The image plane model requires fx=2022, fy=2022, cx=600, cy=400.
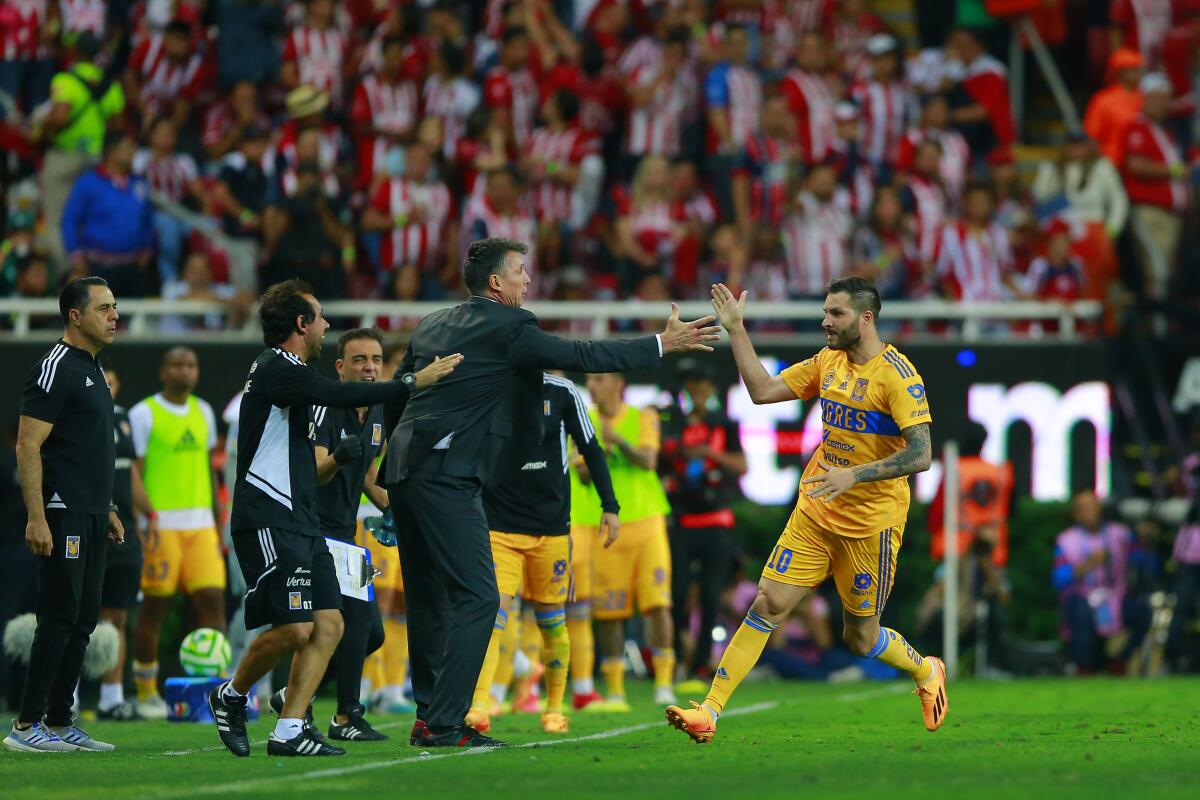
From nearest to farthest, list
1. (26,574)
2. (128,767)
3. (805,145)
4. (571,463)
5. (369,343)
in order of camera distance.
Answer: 1. (128,767)
2. (369,343)
3. (571,463)
4. (26,574)
5. (805,145)

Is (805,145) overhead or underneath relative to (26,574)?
overhead

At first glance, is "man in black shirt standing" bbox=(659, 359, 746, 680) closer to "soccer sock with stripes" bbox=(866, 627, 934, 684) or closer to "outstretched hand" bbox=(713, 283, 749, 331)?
"soccer sock with stripes" bbox=(866, 627, 934, 684)

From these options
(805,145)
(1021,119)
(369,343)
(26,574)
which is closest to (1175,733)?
(369,343)

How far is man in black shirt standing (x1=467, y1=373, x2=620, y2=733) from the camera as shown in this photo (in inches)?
480

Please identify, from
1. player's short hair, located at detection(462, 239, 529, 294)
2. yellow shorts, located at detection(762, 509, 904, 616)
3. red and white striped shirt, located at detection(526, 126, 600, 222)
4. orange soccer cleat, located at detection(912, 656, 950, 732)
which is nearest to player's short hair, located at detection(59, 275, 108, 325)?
player's short hair, located at detection(462, 239, 529, 294)

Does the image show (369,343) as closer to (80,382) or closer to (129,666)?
(80,382)

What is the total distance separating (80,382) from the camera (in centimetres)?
1051

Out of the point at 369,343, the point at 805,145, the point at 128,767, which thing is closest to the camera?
the point at 128,767

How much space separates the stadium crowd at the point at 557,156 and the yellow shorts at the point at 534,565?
25.1 feet

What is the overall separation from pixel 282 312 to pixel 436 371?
0.79 metres

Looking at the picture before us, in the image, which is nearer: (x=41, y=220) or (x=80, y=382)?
(x=80, y=382)

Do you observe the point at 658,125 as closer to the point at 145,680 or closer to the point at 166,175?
the point at 166,175

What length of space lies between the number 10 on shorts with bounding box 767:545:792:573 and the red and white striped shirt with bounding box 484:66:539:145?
11.8 meters

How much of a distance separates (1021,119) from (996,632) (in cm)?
895
